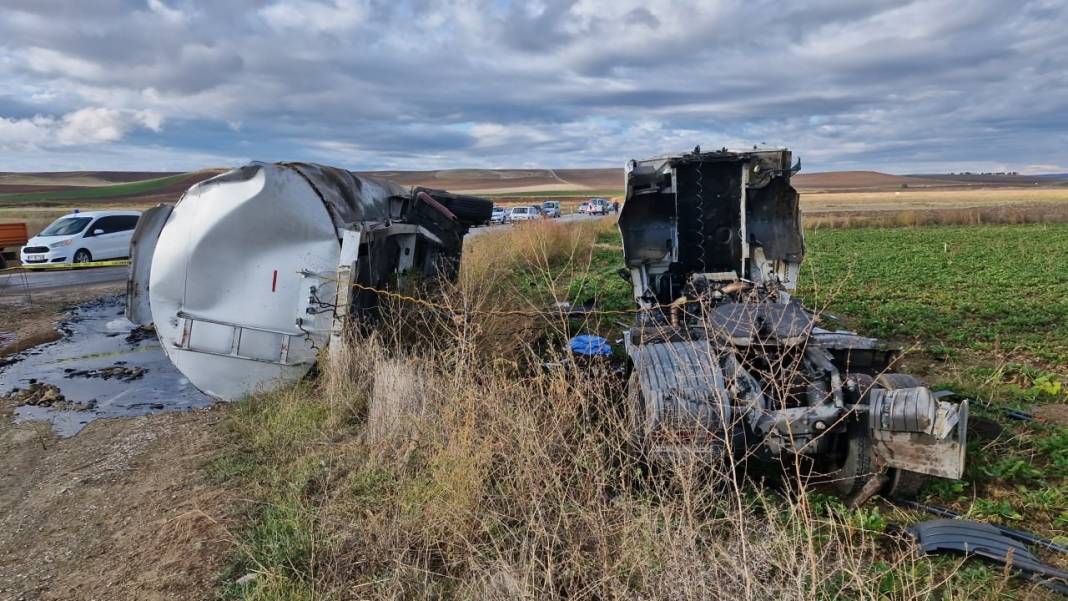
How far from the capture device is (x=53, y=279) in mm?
16484

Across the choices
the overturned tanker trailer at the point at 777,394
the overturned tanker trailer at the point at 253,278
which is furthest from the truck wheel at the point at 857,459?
the overturned tanker trailer at the point at 253,278

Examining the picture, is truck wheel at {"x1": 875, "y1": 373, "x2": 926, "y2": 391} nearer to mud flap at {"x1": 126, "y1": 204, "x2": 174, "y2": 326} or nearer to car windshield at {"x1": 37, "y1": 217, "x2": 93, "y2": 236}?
mud flap at {"x1": 126, "y1": 204, "x2": 174, "y2": 326}

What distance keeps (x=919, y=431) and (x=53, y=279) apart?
61.1ft

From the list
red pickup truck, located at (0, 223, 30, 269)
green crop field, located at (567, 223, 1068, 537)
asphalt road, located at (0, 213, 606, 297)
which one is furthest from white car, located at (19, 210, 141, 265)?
green crop field, located at (567, 223, 1068, 537)

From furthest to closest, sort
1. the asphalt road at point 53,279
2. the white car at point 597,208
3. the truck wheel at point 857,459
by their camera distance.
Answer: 1. the white car at point 597,208
2. the asphalt road at point 53,279
3. the truck wheel at point 857,459

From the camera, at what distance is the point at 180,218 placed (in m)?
6.73

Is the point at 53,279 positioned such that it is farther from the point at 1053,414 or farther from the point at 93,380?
the point at 1053,414

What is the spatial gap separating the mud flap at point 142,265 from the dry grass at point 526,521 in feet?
8.85

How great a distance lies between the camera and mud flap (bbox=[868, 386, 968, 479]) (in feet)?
13.0

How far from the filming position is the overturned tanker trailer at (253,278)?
6582mm

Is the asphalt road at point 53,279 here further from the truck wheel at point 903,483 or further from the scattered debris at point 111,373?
the truck wheel at point 903,483

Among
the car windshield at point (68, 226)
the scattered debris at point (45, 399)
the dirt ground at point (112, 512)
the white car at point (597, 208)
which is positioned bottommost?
the dirt ground at point (112, 512)

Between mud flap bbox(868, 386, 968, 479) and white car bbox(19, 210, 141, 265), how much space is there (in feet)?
66.5

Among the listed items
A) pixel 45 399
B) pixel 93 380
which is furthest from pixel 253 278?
pixel 93 380
